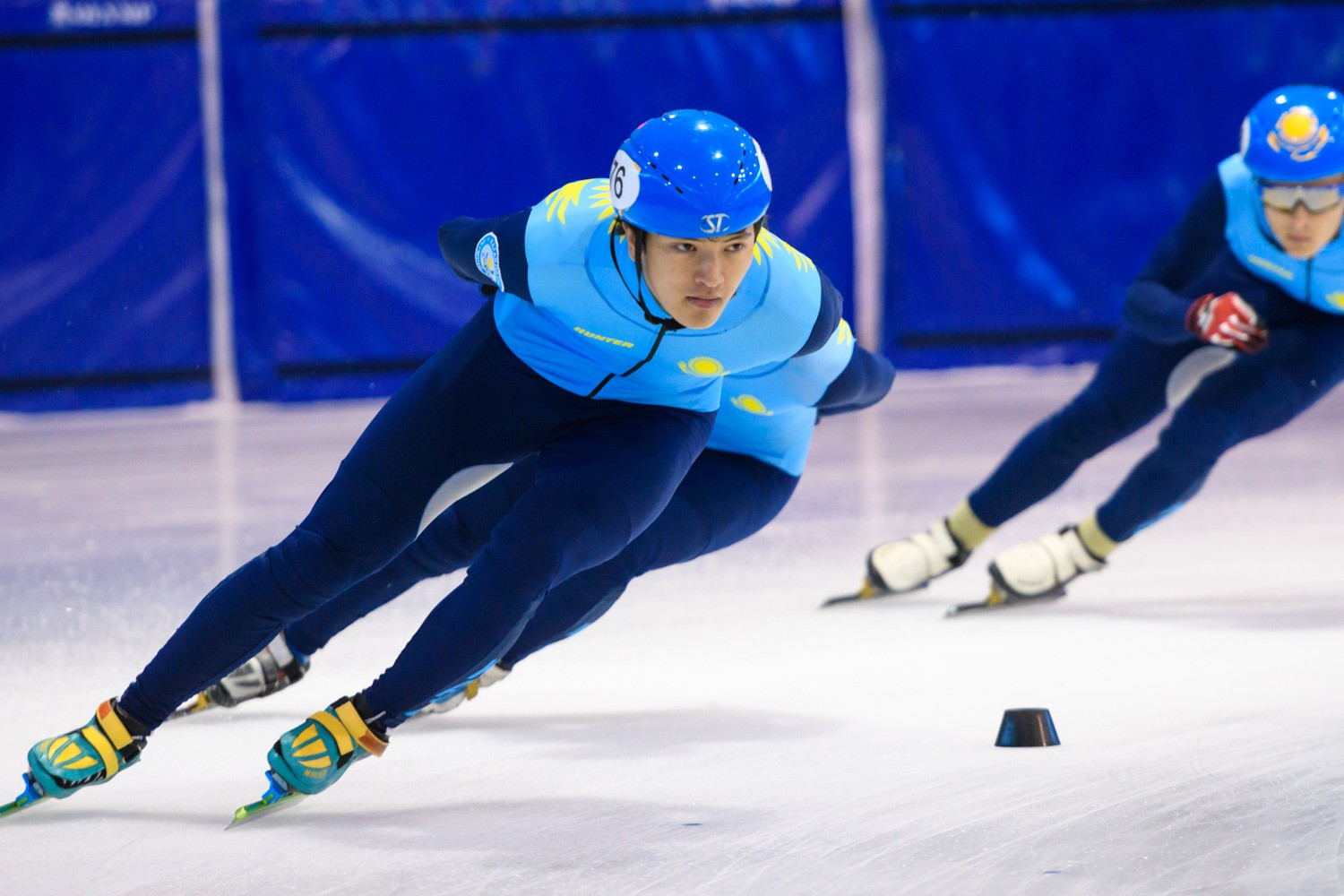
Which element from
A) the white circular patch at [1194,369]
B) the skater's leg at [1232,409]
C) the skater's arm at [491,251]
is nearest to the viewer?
the skater's arm at [491,251]

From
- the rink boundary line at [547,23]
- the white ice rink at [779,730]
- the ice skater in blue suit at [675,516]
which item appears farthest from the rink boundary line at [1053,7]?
the ice skater in blue suit at [675,516]

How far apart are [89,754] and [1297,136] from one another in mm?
2879

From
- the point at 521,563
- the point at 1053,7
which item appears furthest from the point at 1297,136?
the point at 1053,7

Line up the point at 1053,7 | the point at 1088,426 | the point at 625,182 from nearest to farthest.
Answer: the point at 625,182 → the point at 1088,426 → the point at 1053,7

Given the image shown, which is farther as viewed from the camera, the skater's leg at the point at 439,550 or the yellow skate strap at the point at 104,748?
the skater's leg at the point at 439,550

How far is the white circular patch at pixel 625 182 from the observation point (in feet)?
8.68

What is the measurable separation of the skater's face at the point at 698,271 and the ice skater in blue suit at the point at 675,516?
16.8 inches

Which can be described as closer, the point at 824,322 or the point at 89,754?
the point at 89,754

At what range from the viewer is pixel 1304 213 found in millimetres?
3998

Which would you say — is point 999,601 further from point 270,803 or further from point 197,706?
point 270,803

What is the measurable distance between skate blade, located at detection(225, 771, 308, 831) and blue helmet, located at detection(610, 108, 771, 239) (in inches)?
40.0

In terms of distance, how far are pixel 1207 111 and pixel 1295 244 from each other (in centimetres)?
574

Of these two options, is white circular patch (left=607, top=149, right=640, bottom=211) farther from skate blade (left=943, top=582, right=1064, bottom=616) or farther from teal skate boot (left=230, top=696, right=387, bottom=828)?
skate blade (left=943, top=582, right=1064, bottom=616)

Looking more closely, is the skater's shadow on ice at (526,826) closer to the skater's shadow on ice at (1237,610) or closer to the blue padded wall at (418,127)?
the skater's shadow on ice at (1237,610)
